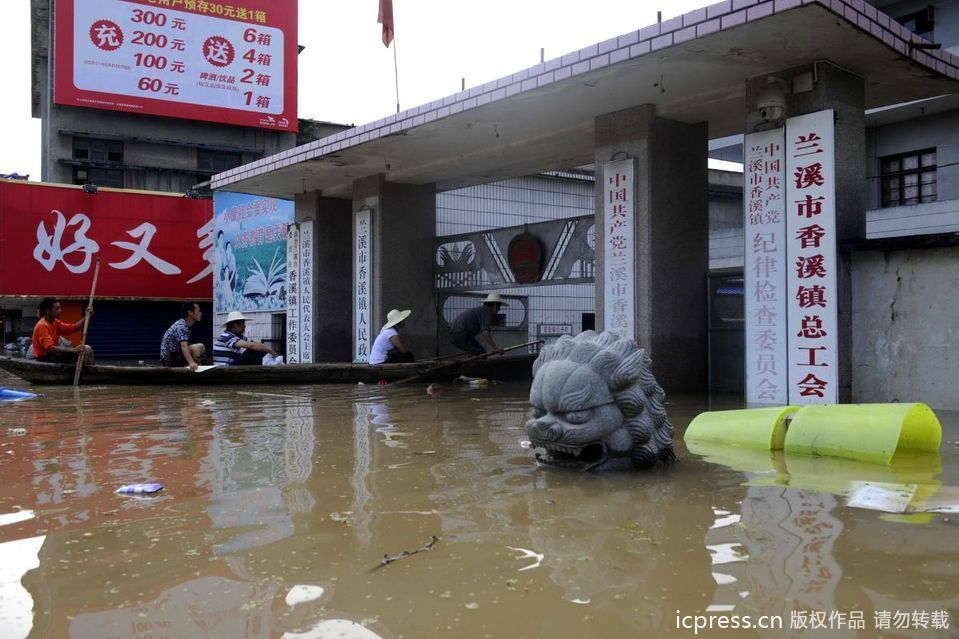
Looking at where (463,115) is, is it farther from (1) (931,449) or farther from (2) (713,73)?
(1) (931,449)

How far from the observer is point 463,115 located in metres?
10.4

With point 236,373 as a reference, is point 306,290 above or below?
above

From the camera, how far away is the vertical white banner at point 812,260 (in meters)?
7.68

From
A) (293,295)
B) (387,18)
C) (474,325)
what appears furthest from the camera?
(293,295)

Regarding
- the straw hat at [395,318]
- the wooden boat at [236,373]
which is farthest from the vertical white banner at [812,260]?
the straw hat at [395,318]

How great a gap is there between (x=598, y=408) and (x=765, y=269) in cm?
463

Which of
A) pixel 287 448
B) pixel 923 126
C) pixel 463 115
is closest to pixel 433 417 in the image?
pixel 287 448

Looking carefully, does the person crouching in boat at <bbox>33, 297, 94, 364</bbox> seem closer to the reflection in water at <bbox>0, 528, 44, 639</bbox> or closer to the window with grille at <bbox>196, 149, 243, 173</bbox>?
the reflection in water at <bbox>0, 528, 44, 639</bbox>

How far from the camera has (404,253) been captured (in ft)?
47.5

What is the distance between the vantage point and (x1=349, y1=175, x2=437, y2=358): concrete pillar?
14172 millimetres

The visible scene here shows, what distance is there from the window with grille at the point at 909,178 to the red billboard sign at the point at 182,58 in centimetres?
2037

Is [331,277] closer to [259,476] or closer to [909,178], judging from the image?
[259,476]

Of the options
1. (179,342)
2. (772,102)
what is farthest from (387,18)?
(772,102)

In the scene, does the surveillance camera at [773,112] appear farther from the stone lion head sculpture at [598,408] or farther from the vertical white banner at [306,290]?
the vertical white banner at [306,290]
